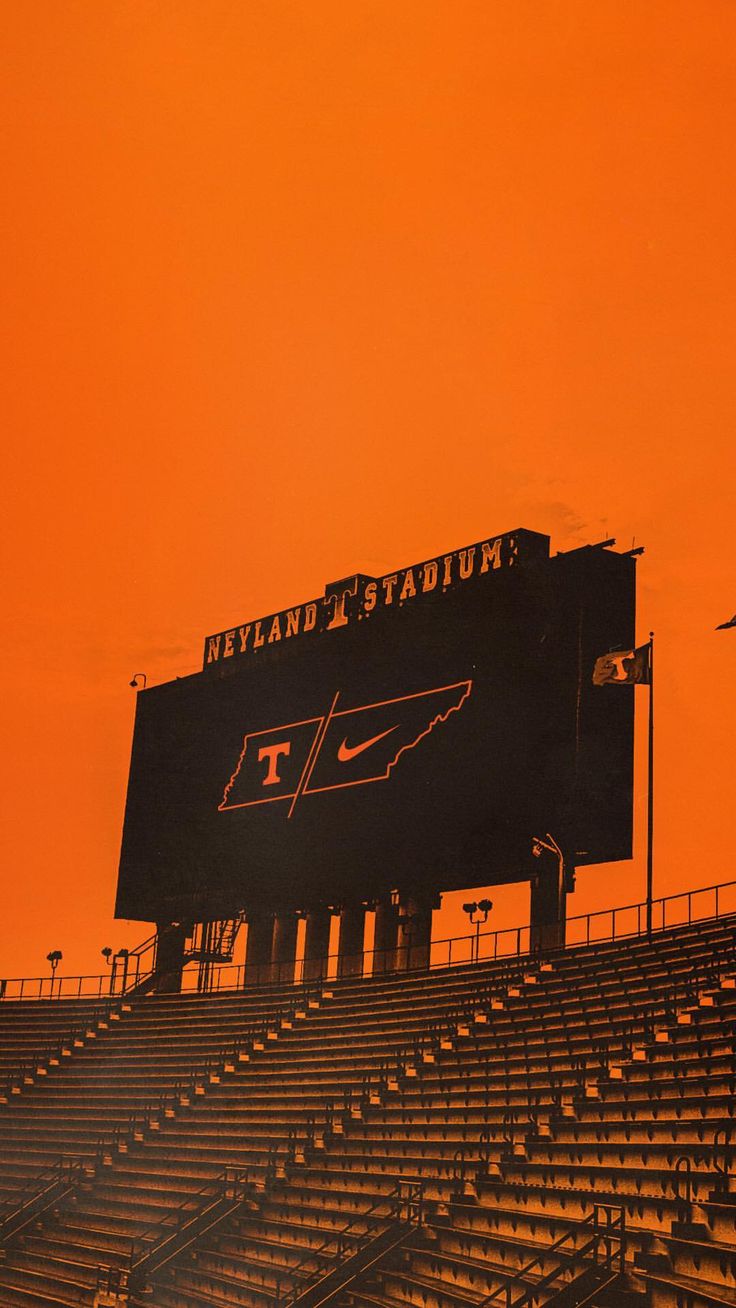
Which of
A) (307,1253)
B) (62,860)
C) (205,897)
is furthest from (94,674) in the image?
(307,1253)

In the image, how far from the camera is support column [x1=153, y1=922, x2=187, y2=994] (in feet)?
87.9

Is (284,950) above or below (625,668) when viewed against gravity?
below

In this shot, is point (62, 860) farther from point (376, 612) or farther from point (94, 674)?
point (376, 612)

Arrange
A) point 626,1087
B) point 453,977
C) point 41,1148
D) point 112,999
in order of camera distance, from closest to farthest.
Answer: point 626,1087
point 453,977
point 41,1148
point 112,999

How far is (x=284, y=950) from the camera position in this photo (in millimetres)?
25250

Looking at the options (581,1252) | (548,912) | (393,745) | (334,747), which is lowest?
(581,1252)

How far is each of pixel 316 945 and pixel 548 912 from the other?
585 cm

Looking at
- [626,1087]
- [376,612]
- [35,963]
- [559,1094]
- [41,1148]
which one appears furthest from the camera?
[35,963]

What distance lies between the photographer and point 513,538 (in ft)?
70.9

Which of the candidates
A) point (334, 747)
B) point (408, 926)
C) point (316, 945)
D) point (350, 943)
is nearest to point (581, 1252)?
point (408, 926)

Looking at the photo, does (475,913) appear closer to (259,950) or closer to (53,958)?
(259,950)

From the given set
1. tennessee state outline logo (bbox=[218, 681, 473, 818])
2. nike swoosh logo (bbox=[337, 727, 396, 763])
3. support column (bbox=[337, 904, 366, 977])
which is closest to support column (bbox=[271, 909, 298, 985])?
support column (bbox=[337, 904, 366, 977])

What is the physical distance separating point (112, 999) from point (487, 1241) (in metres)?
16.7

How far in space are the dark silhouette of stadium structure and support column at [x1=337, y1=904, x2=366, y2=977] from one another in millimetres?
50
